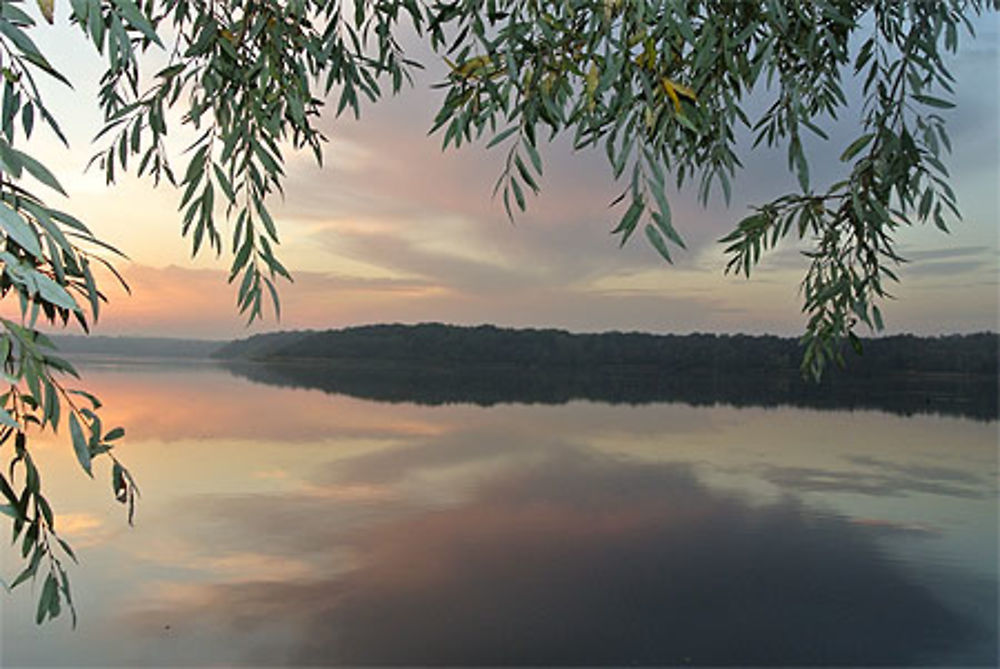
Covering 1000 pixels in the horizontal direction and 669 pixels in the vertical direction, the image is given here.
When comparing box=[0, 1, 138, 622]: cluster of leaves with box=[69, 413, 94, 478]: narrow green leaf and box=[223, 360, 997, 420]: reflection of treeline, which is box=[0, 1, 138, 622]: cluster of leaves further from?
box=[223, 360, 997, 420]: reflection of treeline

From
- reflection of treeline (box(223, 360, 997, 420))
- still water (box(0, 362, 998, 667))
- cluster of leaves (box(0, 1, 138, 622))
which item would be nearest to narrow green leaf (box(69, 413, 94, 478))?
cluster of leaves (box(0, 1, 138, 622))

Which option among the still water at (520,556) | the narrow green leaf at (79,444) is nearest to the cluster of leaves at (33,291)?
the narrow green leaf at (79,444)

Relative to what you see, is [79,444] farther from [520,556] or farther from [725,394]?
[725,394]

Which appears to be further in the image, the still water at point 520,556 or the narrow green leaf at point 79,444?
the still water at point 520,556

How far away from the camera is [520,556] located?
338 inches

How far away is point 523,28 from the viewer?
55.9 inches

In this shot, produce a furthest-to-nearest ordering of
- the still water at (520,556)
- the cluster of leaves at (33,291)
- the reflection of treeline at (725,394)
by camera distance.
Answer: the reflection of treeline at (725,394) < the still water at (520,556) < the cluster of leaves at (33,291)

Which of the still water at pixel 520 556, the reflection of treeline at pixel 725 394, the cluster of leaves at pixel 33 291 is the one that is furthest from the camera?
the reflection of treeline at pixel 725 394

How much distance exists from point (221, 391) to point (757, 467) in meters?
28.4

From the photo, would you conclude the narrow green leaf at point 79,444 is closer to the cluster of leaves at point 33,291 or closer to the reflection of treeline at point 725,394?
the cluster of leaves at point 33,291

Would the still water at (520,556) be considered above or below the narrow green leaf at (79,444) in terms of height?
below

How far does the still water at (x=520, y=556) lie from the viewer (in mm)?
5883

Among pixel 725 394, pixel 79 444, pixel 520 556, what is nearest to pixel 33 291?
pixel 79 444

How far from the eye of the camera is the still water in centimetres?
588
